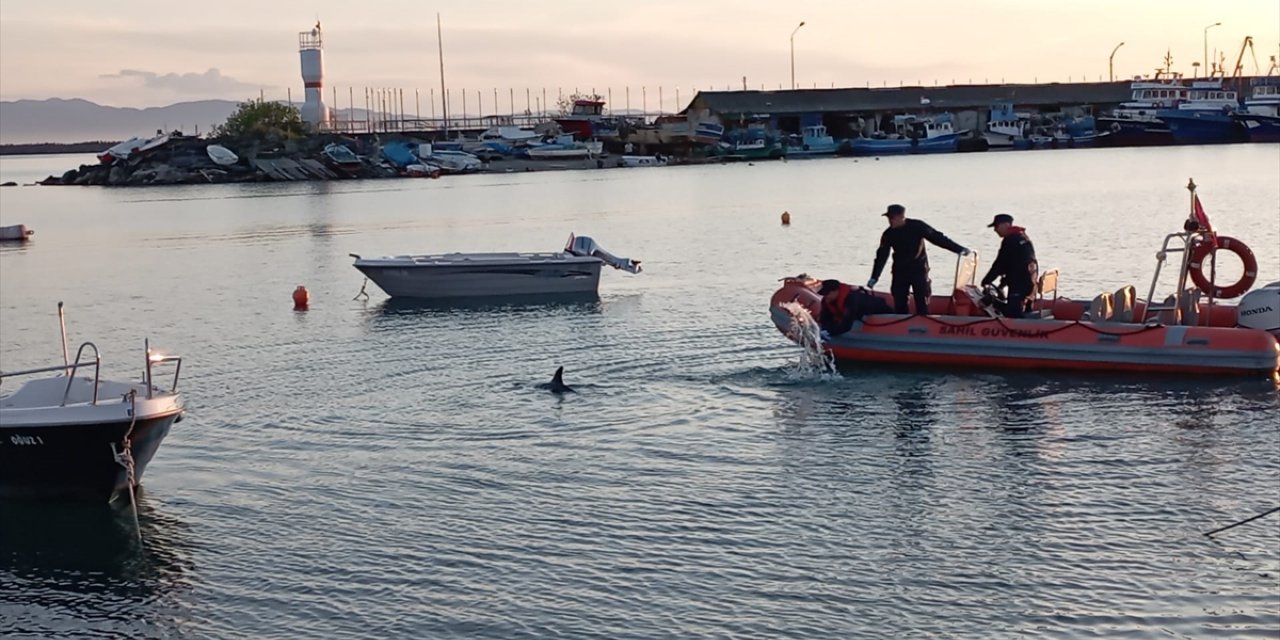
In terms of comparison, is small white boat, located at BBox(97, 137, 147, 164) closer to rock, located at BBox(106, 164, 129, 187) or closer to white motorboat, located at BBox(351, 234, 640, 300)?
rock, located at BBox(106, 164, 129, 187)

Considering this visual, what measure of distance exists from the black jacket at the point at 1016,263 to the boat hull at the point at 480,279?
37.6 feet

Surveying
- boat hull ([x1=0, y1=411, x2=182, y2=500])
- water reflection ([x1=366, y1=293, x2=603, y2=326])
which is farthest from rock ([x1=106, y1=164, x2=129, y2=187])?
boat hull ([x1=0, y1=411, x2=182, y2=500])

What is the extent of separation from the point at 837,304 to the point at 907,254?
1.11m

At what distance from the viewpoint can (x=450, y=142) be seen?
11062 centimetres

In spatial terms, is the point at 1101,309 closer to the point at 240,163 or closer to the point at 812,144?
the point at 240,163

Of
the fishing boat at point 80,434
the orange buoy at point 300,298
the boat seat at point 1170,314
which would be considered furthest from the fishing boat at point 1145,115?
the fishing boat at point 80,434

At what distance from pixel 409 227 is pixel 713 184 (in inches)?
1085

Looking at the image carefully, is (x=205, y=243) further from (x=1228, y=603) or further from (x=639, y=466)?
(x=1228, y=603)

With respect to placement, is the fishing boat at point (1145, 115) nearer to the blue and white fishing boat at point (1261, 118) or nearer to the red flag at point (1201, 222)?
the blue and white fishing boat at point (1261, 118)

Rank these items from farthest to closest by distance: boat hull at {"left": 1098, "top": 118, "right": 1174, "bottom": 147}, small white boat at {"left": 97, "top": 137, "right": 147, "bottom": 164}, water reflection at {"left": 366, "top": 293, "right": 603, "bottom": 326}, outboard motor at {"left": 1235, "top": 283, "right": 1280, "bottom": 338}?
boat hull at {"left": 1098, "top": 118, "right": 1174, "bottom": 147}, small white boat at {"left": 97, "top": 137, "right": 147, "bottom": 164}, water reflection at {"left": 366, "top": 293, "right": 603, "bottom": 326}, outboard motor at {"left": 1235, "top": 283, "right": 1280, "bottom": 338}

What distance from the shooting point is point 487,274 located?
27875 millimetres

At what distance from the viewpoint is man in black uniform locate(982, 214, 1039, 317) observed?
1775cm

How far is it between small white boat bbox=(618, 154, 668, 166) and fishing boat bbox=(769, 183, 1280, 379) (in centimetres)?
8825

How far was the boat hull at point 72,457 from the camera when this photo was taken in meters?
12.5
